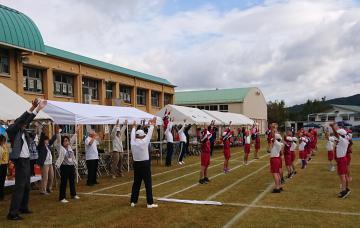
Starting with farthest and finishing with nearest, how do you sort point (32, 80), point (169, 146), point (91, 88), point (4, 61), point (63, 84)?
point (91, 88), point (63, 84), point (32, 80), point (4, 61), point (169, 146)

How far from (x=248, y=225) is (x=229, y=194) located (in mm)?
3314

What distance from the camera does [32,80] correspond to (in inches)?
1071

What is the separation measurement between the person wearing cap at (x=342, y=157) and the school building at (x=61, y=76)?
1642 cm

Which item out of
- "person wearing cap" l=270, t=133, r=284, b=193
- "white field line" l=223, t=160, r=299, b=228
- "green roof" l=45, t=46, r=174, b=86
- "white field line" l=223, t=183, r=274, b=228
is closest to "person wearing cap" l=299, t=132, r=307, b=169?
"white field line" l=223, t=160, r=299, b=228

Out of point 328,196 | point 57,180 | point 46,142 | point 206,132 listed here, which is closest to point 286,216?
point 328,196

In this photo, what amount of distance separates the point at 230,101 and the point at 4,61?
1822 inches

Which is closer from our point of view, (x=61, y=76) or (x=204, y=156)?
(x=204, y=156)

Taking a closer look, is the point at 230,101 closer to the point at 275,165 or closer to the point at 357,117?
the point at 357,117

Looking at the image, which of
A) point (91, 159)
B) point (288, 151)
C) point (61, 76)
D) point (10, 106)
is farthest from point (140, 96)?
point (10, 106)

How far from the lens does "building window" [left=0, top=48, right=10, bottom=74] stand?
21.7 meters

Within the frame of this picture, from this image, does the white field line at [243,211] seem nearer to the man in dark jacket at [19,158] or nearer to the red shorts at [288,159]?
the red shorts at [288,159]

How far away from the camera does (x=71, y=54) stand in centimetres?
3231

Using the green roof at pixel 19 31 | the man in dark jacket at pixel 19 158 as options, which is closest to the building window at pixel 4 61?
the green roof at pixel 19 31

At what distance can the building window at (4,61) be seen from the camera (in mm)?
21663
